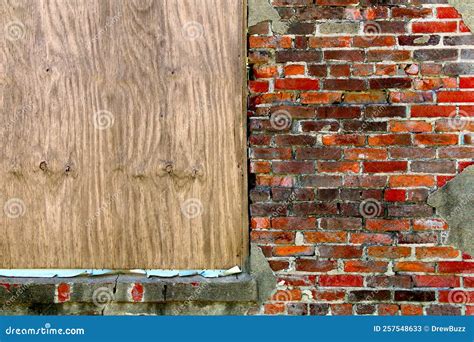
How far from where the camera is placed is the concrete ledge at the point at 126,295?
275cm

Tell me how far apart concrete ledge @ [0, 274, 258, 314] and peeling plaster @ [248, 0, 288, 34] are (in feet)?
4.32

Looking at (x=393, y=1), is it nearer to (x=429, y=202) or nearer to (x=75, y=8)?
(x=429, y=202)

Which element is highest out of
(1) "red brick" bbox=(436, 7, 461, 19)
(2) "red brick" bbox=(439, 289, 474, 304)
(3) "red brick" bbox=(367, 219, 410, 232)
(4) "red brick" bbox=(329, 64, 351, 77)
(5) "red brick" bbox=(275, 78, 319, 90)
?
(1) "red brick" bbox=(436, 7, 461, 19)

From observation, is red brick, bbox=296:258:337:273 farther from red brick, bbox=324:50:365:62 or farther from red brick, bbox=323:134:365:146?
red brick, bbox=324:50:365:62

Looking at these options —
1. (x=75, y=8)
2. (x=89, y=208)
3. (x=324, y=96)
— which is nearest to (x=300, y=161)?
(x=324, y=96)

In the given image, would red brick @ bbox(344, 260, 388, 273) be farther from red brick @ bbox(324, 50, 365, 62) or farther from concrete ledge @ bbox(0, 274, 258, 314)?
red brick @ bbox(324, 50, 365, 62)

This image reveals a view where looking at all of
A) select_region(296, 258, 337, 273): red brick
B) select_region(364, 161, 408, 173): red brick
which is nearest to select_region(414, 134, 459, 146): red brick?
select_region(364, 161, 408, 173): red brick

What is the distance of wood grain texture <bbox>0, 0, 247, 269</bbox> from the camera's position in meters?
2.82

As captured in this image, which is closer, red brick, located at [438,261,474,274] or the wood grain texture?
red brick, located at [438,261,474,274]

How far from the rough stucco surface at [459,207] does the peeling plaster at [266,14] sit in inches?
46.1

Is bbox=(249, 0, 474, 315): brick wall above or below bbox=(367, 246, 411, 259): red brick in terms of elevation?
above

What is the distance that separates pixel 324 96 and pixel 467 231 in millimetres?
1011

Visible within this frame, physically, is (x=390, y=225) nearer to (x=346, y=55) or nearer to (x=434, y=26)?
(x=346, y=55)

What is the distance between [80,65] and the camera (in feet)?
9.32
